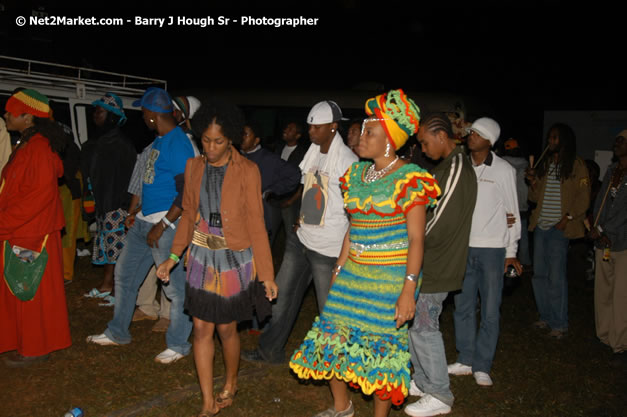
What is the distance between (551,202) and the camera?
593 centimetres

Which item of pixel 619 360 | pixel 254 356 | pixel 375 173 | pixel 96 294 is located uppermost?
pixel 375 173

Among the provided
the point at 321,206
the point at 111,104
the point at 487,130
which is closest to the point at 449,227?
the point at 321,206

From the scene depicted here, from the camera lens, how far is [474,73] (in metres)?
27.9

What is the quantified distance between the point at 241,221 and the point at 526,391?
118 inches

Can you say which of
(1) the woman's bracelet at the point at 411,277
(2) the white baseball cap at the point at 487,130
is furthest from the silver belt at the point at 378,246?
(2) the white baseball cap at the point at 487,130

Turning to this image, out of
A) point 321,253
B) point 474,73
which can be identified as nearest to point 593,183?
point 321,253

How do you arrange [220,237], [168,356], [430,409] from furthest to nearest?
1. [168,356]
2. [430,409]
3. [220,237]

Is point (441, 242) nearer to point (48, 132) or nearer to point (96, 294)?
point (48, 132)

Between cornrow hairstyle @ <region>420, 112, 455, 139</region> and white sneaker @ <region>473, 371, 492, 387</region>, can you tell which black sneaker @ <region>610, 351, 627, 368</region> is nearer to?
white sneaker @ <region>473, 371, 492, 387</region>

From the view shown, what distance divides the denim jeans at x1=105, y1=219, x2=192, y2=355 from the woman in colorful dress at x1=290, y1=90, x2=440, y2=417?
1.80 meters

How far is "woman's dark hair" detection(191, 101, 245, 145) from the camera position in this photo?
359 cm

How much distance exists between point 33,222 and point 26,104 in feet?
3.35

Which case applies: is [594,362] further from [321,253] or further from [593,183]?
[593,183]

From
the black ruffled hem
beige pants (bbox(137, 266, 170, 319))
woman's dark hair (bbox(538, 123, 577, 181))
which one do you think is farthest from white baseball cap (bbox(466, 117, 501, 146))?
beige pants (bbox(137, 266, 170, 319))
